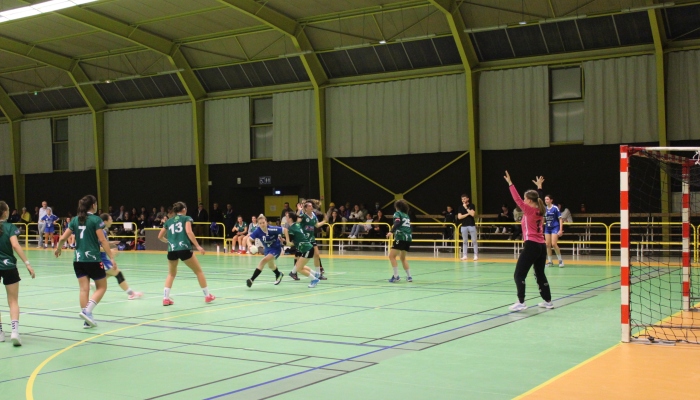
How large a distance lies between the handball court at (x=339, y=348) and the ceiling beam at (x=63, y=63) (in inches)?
902

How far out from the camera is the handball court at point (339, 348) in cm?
714

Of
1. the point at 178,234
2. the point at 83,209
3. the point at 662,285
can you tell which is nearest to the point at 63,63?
the point at 178,234

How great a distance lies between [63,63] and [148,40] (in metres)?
7.24

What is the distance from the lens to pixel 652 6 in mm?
24750

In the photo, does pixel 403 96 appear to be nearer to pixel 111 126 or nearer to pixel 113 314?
pixel 111 126

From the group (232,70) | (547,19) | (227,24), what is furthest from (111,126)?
(547,19)

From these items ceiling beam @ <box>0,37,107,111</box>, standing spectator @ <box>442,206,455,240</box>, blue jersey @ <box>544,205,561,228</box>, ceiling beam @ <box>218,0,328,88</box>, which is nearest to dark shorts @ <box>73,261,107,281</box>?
blue jersey @ <box>544,205,561,228</box>

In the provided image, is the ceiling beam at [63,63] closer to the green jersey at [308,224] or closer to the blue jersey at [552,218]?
the green jersey at [308,224]

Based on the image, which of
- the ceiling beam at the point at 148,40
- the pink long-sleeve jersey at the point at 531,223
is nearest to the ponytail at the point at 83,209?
the pink long-sleeve jersey at the point at 531,223

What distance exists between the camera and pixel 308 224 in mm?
16891

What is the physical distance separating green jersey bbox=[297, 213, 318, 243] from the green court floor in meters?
1.22

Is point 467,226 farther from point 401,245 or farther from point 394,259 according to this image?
point 401,245

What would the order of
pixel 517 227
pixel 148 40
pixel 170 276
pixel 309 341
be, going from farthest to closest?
→ 1. pixel 148 40
2. pixel 517 227
3. pixel 170 276
4. pixel 309 341

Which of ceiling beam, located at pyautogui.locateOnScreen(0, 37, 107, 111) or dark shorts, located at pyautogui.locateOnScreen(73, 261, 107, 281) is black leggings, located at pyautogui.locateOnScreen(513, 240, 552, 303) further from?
ceiling beam, located at pyautogui.locateOnScreen(0, 37, 107, 111)
